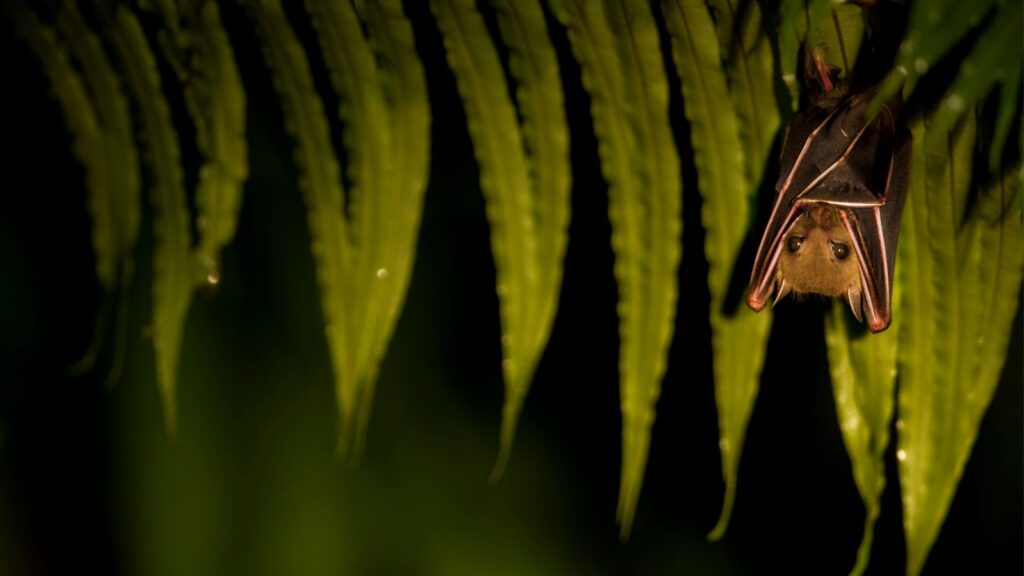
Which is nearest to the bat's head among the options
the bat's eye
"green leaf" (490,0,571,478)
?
the bat's eye

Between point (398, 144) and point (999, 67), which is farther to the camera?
point (398, 144)

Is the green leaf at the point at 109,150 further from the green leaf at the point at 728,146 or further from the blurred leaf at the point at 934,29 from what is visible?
the blurred leaf at the point at 934,29

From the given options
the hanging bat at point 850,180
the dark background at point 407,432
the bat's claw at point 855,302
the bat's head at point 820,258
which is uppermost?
the hanging bat at point 850,180

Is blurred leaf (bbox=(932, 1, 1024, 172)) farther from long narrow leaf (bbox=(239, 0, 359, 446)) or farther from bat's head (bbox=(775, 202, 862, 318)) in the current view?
long narrow leaf (bbox=(239, 0, 359, 446))

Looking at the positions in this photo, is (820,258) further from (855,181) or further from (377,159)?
(377,159)

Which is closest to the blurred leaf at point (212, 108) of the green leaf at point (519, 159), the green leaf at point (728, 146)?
the green leaf at point (519, 159)

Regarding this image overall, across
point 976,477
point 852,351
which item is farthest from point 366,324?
point 976,477

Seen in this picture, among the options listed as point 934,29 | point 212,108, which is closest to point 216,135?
point 212,108

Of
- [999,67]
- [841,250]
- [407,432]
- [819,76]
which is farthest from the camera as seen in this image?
[407,432]
